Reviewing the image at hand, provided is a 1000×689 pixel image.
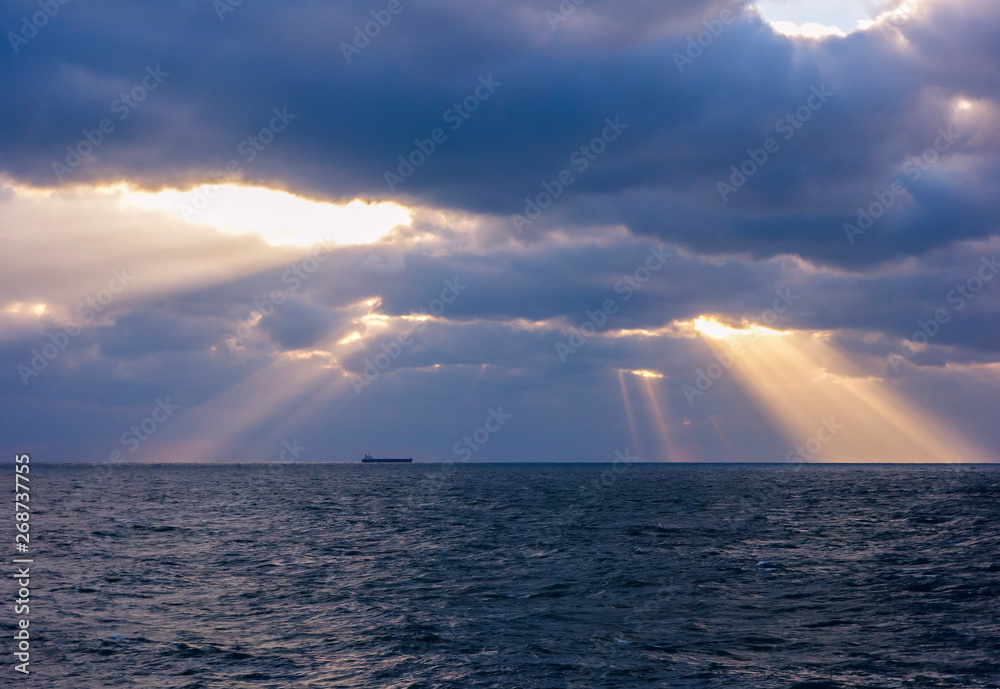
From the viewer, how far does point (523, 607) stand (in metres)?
33.4

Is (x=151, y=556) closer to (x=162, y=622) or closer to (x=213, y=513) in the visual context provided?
(x=162, y=622)

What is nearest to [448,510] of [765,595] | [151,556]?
[151,556]

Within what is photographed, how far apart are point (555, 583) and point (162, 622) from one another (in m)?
18.9

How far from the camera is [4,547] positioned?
5300 cm

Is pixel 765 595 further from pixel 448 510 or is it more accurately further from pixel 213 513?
pixel 213 513

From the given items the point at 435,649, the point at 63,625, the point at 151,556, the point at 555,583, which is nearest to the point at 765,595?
the point at 555,583

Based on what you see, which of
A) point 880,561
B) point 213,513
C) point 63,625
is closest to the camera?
point 63,625

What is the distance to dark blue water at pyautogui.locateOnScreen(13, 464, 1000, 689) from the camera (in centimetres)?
2431

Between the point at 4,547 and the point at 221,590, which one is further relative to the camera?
the point at 4,547

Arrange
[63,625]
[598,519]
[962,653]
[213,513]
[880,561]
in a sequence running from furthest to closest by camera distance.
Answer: [213,513] → [598,519] → [880,561] → [63,625] → [962,653]

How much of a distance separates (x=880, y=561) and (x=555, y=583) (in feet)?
69.9

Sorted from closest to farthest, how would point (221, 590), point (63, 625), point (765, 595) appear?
point (63, 625)
point (765, 595)
point (221, 590)

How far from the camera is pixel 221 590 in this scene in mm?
38281

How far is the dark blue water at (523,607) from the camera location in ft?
79.8
